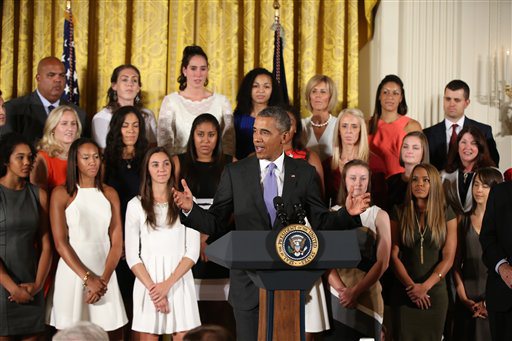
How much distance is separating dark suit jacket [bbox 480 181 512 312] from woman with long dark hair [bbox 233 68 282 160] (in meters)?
2.40

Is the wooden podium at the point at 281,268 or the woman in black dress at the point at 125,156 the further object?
the woman in black dress at the point at 125,156

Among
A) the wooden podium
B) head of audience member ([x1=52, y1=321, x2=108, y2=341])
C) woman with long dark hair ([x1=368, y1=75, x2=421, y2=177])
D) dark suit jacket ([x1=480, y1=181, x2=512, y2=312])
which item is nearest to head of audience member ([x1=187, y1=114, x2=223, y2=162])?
woman with long dark hair ([x1=368, y1=75, x2=421, y2=177])

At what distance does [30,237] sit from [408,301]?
2.61 metres

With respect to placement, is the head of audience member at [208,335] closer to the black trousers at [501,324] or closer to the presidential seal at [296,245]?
the presidential seal at [296,245]

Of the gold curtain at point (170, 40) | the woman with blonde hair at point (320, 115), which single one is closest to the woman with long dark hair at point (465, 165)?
the woman with blonde hair at point (320, 115)

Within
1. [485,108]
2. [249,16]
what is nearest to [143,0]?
[249,16]

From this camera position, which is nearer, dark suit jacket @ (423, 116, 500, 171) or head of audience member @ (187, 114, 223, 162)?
head of audience member @ (187, 114, 223, 162)

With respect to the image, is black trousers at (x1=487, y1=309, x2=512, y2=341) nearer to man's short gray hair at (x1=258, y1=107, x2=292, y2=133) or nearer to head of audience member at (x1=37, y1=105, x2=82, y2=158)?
man's short gray hair at (x1=258, y1=107, x2=292, y2=133)

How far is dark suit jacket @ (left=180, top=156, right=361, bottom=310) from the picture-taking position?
473cm

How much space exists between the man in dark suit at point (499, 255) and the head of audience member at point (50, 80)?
3706 millimetres

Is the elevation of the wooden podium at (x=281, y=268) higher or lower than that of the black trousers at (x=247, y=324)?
higher

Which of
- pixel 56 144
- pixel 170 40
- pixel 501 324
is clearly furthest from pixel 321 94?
pixel 501 324

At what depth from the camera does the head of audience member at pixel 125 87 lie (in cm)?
714

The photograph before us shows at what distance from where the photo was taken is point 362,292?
234 inches
